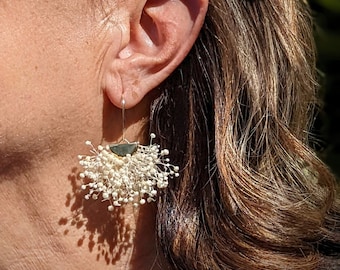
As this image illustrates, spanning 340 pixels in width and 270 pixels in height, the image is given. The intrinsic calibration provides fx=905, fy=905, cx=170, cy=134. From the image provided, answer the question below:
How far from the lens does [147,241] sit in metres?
2.00

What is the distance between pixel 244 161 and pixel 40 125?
0.45 metres

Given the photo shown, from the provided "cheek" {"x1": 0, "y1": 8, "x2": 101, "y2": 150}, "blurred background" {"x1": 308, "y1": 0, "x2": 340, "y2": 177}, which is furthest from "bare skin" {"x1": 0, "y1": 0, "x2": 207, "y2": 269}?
"blurred background" {"x1": 308, "y1": 0, "x2": 340, "y2": 177}

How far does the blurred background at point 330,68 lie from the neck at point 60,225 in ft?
4.41

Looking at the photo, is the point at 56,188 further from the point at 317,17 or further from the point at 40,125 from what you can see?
the point at 317,17

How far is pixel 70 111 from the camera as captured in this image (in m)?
1.87

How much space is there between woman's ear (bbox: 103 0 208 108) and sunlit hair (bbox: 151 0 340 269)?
56mm

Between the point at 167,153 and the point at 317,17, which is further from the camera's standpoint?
the point at 317,17

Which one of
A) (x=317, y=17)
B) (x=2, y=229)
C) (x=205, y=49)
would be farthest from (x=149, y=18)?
(x=317, y=17)

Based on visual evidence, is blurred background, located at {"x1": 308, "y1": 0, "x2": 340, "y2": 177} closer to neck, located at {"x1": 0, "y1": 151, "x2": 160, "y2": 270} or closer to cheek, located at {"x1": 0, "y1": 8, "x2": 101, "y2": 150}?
neck, located at {"x1": 0, "y1": 151, "x2": 160, "y2": 270}

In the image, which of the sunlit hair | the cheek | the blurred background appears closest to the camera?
the cheek

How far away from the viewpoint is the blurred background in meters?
3.21

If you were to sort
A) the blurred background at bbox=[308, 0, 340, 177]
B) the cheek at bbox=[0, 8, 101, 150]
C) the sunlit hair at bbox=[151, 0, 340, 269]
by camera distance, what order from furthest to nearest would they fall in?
1. the blurred background at bbox=[308, 0, 340, 177]
2. the sunlit hair at bbox=[151, 0, 340, 269]
3. the cheek at bbox=[0, 8, 101, 150]

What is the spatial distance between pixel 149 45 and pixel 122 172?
0.28 metres

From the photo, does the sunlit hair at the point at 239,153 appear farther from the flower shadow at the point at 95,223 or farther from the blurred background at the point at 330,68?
the blurred background at the point at 330,68
